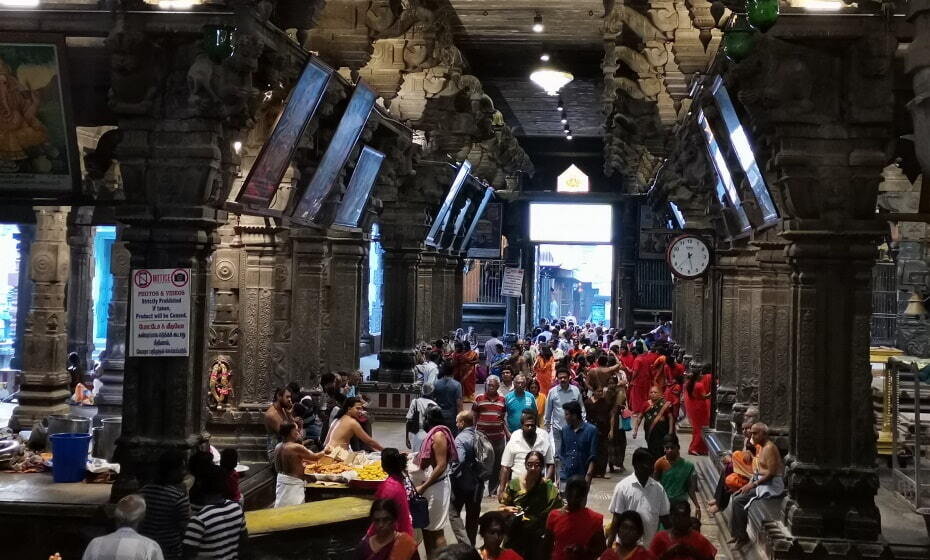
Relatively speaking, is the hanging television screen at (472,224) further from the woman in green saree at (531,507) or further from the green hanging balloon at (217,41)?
the woman in green saree at (531,507)

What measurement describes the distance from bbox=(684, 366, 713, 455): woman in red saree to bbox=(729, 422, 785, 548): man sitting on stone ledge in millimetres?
4818

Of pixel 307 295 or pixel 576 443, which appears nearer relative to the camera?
pixel 576 443

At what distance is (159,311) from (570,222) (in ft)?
76.6

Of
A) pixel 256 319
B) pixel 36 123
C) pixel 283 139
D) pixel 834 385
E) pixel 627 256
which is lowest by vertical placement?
pixel 834 385

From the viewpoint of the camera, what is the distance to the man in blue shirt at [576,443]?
8.85m

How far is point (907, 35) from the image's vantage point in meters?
6.66

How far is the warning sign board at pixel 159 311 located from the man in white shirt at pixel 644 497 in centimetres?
319

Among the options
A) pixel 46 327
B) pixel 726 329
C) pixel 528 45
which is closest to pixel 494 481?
pixel 726 329

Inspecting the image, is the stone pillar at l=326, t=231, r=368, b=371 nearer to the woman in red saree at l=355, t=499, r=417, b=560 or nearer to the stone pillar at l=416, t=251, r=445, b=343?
the stone pillar at l=416, t=251, r=445, b=343

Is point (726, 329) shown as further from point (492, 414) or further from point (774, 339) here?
point (492, 414)

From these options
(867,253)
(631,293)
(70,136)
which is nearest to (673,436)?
(867,253)

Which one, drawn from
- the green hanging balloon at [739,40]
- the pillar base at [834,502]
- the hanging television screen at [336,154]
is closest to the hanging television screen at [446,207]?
the hanging television screen at [336,154]

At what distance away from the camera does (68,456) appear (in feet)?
26.1

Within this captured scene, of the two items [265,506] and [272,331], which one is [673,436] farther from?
[272,331]
